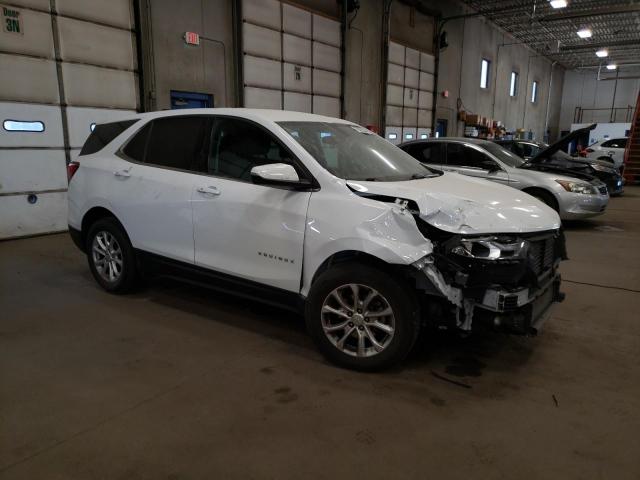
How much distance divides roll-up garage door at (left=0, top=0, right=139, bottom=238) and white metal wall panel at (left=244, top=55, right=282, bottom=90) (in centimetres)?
250

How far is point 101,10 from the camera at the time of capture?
7.25 metres

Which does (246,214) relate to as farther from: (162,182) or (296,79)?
(296,79)

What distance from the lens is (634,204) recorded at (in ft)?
35.5

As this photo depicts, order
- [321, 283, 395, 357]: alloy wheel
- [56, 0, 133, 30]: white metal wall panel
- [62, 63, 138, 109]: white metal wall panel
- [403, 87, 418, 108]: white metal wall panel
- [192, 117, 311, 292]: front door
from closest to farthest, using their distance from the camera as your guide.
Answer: [321, 283, 395, 357]: alloy wheel → [192, 117, 311, 292]: front door → [56, 0, 133, 30]: white metal wall panel → [62, 63, 138, 109]: white metal wall panel → [403, 87, 418, 108]: white metal wall panel

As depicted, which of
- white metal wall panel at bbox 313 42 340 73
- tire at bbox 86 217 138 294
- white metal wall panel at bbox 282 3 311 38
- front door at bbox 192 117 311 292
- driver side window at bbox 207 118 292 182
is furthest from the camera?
white metal wall panel at bbox 313 42 340 73

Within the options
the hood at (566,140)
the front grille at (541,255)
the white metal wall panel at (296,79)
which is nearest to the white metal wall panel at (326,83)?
the white metal wall panel at (296,79)

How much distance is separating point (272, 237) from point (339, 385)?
1.02 m

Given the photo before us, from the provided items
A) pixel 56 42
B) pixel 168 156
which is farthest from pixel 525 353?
pixel 56 42

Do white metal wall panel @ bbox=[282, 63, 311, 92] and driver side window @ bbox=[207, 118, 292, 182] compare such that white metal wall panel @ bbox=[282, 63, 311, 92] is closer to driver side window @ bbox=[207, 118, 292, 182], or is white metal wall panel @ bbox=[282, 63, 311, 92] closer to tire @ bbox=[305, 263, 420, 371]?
driver side window @ bbox=[207, 118, 292, 182]

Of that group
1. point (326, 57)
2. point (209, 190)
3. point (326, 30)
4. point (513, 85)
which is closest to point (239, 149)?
point (209, 190)

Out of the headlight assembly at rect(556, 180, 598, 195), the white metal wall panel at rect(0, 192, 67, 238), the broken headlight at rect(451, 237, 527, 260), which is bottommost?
the white metal wall panel at rect(0, 192, 67, 238)

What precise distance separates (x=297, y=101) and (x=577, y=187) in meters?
6.28

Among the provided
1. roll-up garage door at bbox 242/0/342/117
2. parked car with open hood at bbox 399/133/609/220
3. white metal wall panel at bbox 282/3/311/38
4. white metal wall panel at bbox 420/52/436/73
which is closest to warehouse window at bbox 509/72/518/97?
white metal wall panel at bbox 420/52/436/73

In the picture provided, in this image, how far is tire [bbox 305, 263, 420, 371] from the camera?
2695 millimetres
